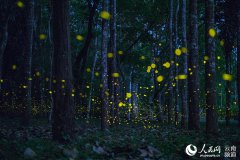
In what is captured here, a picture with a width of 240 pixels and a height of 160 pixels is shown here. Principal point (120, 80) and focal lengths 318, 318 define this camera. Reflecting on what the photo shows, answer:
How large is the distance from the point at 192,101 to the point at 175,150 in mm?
6196

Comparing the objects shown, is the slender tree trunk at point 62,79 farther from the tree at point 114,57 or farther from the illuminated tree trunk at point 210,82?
the tree at point 114,57

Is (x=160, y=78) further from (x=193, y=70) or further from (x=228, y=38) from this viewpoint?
(x=193, y=70)

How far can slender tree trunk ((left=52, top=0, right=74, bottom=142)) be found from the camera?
8.12m

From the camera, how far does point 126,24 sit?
30875mm

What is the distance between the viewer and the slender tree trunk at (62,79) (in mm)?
8125

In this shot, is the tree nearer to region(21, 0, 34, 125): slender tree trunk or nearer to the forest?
the forest

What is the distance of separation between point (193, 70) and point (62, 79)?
7149 millimetres

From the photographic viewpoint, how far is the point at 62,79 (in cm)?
832

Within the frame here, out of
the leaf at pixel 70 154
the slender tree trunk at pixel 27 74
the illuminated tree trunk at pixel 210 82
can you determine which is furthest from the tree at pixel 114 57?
the leaf at pixel 70 154

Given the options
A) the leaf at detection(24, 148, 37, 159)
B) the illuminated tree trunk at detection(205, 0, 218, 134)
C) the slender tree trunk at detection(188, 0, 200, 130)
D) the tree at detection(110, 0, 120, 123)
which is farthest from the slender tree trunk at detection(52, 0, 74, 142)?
the tree at detection(110, 0, 120, 123)

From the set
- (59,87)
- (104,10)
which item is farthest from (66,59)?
(104,10)

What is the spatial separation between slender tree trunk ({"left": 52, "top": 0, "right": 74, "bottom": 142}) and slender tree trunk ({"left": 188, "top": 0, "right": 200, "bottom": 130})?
6607 millimetres

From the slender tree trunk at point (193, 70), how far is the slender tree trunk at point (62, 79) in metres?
6.61

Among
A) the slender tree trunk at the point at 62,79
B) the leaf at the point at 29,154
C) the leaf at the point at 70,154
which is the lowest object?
the leaf at the point at 70,154
